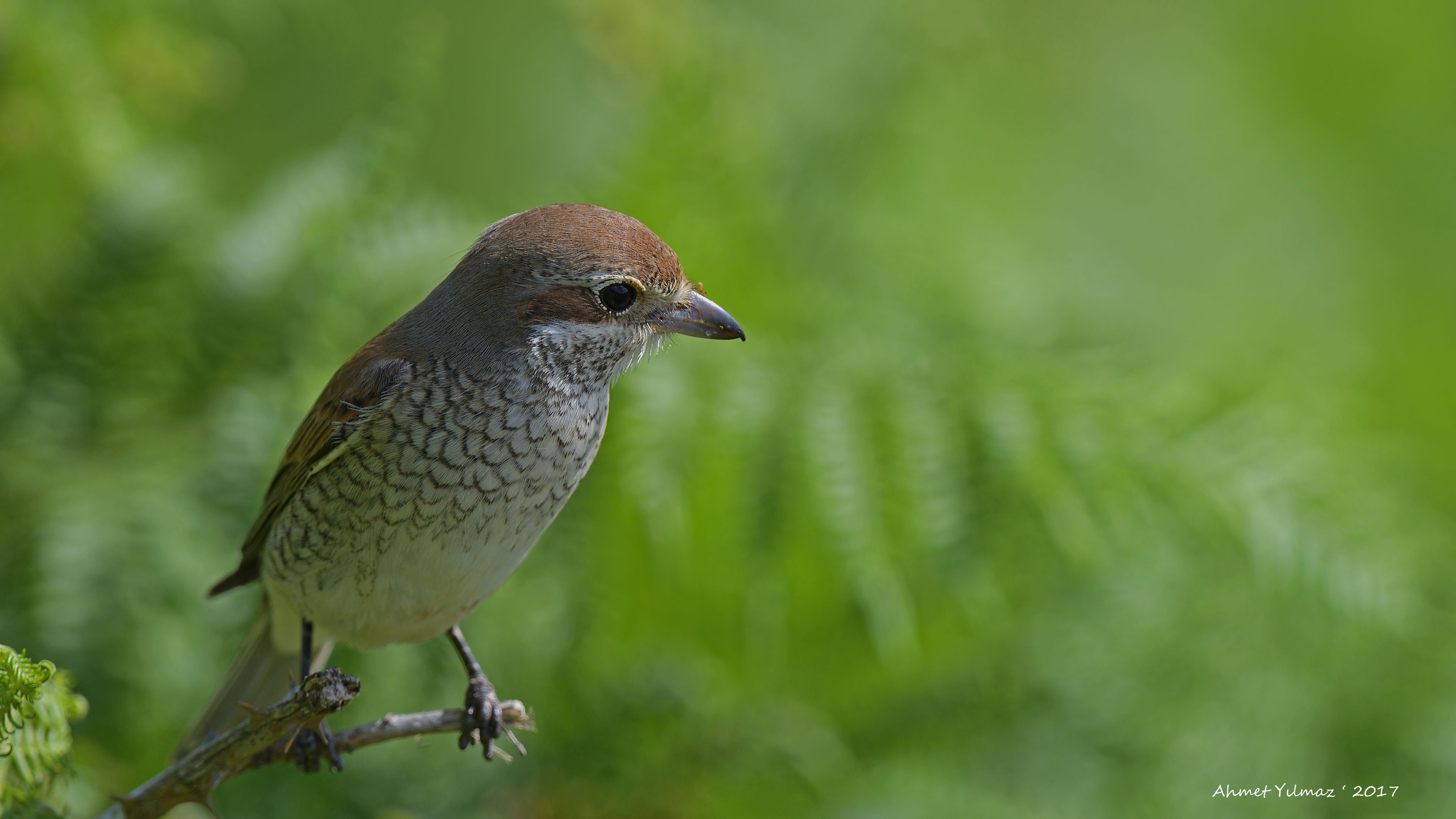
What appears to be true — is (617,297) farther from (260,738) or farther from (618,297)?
(260,738)

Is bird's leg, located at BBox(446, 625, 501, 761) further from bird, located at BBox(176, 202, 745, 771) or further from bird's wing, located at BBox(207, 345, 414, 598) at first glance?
bird's wing, located at BBox(207, 345, 414, 598)

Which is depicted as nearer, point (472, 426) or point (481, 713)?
point (472, 426)

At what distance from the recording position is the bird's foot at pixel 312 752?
2232 mm

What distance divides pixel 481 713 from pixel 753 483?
1.23 m

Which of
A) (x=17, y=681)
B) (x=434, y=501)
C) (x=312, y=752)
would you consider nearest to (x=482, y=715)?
(x=312, y=752)

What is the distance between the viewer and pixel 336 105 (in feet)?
20.0

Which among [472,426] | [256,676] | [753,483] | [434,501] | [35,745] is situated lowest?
[35,745]

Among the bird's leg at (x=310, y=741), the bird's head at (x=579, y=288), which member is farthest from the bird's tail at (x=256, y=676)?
the bird's head at (x=579, y=288)

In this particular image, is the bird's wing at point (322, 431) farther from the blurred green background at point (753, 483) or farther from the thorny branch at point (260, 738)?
the blurred green background at point (753, 483)

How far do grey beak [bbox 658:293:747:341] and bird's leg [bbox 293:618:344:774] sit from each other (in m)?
0.92

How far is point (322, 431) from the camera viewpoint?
243cm

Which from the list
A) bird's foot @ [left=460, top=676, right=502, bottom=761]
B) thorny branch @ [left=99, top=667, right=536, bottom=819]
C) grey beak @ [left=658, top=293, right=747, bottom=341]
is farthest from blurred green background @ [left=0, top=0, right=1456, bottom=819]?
thorny branch @ [left=99, top=667, right=536, bottom=819]

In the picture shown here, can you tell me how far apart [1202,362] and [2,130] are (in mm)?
4242

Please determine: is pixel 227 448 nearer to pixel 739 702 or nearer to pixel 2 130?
pixel 2 130
